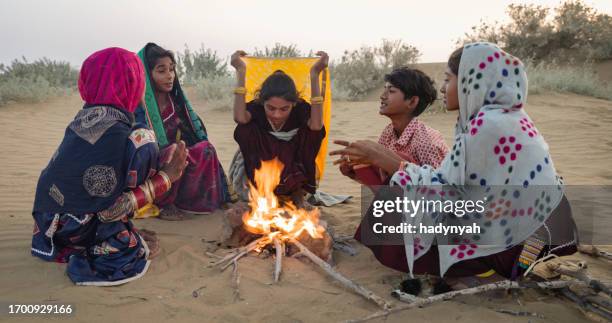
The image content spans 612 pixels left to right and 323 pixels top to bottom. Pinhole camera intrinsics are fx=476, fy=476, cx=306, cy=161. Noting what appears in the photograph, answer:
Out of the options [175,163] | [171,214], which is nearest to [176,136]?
[171,214]

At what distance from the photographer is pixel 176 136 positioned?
491 cm

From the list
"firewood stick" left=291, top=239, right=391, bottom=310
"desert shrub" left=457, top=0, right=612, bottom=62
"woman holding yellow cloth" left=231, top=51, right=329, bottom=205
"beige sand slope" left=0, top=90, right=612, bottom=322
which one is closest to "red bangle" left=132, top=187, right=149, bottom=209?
"beige sand slope" left=0, top=90, right=612, bottom=322

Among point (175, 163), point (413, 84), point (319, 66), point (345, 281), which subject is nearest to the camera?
point (345, 281)

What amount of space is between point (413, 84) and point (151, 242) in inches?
104

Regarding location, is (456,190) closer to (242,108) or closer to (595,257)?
(595,257)

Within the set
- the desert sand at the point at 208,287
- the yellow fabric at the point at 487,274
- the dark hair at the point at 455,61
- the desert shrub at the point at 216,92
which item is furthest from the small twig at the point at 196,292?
the desert shrub at the point at 216,92

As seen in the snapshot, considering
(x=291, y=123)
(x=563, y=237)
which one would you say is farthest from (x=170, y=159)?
(x=563, y=237)

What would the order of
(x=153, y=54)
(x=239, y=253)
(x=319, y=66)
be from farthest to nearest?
1. (x=153, y=54)
2. (x=319, y=66)
3. (x=239, y=253)

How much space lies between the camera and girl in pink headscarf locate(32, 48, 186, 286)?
3096mm

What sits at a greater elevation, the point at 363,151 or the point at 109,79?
the point at 109,79

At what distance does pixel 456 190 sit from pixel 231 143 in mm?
6432

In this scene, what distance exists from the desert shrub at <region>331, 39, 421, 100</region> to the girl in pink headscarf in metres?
11.3

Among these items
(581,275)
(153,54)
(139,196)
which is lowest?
(581,275)

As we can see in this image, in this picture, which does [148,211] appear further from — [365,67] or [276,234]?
[365,67]
